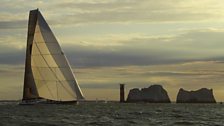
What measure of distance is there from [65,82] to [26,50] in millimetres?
11019

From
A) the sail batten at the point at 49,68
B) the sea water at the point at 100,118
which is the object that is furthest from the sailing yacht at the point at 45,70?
the sea water at the point at 100,118

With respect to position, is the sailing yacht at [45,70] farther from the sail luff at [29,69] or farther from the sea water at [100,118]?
the sea water at [100,118]

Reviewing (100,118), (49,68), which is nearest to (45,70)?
(49,68)

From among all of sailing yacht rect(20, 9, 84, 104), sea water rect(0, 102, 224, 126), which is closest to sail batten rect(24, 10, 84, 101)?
sailing yacht rect(20, 9, 84, 104)

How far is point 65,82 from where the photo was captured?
118m

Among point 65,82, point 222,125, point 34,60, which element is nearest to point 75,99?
point 65,82

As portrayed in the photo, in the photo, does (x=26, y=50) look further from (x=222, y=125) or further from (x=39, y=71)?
(x=222, y=125)

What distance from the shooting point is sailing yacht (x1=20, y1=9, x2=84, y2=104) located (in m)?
118

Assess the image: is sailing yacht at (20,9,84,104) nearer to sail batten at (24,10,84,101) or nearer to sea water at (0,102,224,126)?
sail batten at (24,10,84,101)

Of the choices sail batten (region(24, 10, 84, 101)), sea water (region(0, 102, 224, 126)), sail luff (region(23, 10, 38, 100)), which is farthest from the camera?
sail batten (region(24, 10, 84, 101))

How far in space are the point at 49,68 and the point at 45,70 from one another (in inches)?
38.3

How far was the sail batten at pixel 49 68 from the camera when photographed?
11800cm

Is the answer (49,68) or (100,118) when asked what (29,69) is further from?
(100,118)

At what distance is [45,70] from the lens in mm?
118188
